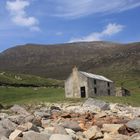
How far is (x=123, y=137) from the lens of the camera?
28.6m

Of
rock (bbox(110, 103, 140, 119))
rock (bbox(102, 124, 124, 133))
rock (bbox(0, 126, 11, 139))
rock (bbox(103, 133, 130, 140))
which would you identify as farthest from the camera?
rock (bbox(110, 103, 140, 119))

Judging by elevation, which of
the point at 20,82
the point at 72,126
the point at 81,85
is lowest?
the point at 72,126

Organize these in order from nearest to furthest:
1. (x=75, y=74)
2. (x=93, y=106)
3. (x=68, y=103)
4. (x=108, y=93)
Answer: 1. (x=93, y=106)
2. (x=68, y=103)
3. (x=75, y=74)
4. (x=108, y=93)

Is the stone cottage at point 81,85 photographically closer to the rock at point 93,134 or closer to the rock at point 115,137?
the rock at point 93,134

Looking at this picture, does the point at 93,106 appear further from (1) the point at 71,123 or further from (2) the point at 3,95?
(2) the point at 3,95

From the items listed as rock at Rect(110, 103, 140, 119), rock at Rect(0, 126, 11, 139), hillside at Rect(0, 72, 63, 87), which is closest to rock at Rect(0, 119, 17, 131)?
rock at Rect(0, 126, 11, 139)

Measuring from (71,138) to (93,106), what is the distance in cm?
3327

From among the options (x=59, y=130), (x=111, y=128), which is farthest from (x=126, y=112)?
(x=59, y=130)

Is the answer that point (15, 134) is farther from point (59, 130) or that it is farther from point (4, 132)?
point (59, 130)

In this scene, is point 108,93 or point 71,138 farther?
point 108,93

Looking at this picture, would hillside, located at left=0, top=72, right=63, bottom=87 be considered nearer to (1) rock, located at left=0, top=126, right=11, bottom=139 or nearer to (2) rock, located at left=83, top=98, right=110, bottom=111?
(2) rock, located at left=83, top=98, right=110, bottom=111

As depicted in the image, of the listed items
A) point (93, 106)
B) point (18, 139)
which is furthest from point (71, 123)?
point (93, 106)

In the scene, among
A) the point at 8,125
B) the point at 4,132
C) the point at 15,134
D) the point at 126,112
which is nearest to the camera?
the point at 15,134

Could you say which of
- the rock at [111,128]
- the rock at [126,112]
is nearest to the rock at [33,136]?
the rock at [111,128]
